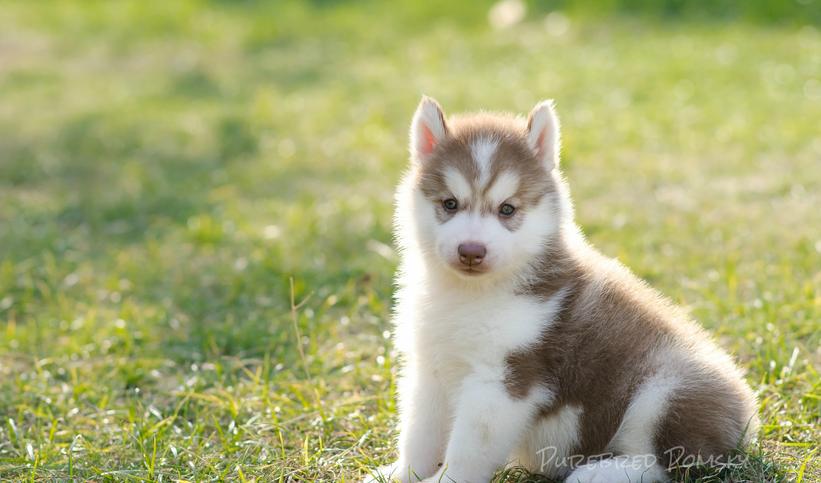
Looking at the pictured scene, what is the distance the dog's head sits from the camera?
3766mm

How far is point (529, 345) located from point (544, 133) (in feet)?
2.91

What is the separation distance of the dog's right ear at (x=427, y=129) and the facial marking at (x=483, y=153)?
0.62ft

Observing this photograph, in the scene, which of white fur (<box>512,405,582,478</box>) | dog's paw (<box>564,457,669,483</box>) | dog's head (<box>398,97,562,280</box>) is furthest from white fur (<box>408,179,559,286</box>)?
dog's paw (<box>564,457,669,483</box>)

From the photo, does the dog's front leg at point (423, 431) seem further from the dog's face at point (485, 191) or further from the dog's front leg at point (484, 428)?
the dog's face at point (485, 191)

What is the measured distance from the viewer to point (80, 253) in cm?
718

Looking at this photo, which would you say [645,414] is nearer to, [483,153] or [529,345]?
[529,345]

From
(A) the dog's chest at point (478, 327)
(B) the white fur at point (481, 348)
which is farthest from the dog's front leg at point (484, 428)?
(A) the dog's chest at point (478, 327)

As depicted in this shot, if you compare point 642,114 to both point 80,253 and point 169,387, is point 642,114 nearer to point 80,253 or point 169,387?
point 80,253

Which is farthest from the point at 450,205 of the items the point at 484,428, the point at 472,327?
the point at 484,428

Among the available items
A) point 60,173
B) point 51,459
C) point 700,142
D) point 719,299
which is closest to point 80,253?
point 60,173

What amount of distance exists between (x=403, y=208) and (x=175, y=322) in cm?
229

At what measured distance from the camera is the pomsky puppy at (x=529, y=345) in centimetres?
371

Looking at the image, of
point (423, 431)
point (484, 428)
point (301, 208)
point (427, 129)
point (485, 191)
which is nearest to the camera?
point (484, 428)

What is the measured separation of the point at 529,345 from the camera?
3.72m
